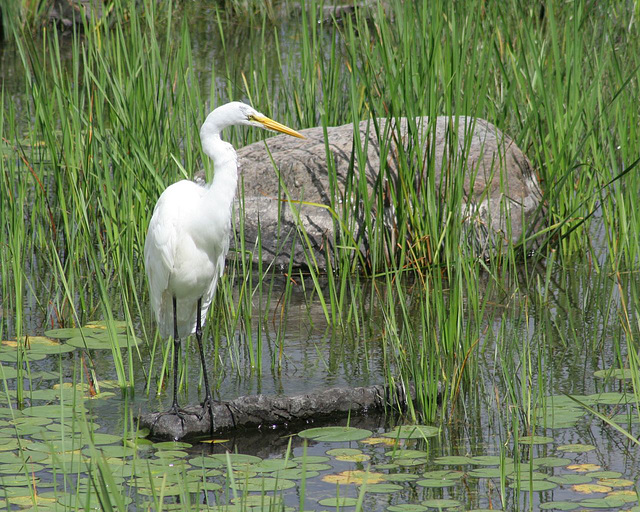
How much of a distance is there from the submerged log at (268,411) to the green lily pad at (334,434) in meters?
0.08

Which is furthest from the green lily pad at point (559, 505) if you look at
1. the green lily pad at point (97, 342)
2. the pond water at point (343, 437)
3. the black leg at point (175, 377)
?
the green lily pad at point (97, 342)

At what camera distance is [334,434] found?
3.25 m

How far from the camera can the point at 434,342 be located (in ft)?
10.7

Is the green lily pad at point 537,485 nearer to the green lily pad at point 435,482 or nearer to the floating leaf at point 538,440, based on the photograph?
the green lily pad at point 435,482

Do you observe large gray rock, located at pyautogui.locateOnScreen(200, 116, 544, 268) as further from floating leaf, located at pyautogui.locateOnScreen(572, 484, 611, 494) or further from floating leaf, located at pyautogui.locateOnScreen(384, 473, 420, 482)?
floating leaf, located at pyautogui.locateOnScreen(572, 484, 611, 494)

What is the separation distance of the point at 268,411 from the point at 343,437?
317 millimetres

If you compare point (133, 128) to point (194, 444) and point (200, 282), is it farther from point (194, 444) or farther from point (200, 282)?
point (194, 444)

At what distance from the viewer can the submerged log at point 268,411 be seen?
3348 millimetres

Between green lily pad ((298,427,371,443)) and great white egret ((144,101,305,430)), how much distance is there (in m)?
0.40

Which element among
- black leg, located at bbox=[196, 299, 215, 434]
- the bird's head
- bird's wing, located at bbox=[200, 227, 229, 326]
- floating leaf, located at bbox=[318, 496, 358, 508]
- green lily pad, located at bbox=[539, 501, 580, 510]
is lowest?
green lily pad, located at bbox=[539, 501, 580, 510]

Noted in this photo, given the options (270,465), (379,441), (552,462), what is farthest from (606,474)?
(270,465)

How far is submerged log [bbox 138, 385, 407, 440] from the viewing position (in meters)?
3.35

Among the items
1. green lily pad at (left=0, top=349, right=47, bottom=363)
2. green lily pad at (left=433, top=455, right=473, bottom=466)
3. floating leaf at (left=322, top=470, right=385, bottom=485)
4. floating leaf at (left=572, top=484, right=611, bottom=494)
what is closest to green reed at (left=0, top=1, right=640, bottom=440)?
green lily pad at (left=0, top=349, right=47, bottom=363)

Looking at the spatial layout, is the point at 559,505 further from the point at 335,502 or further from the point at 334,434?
the point at 334,434
